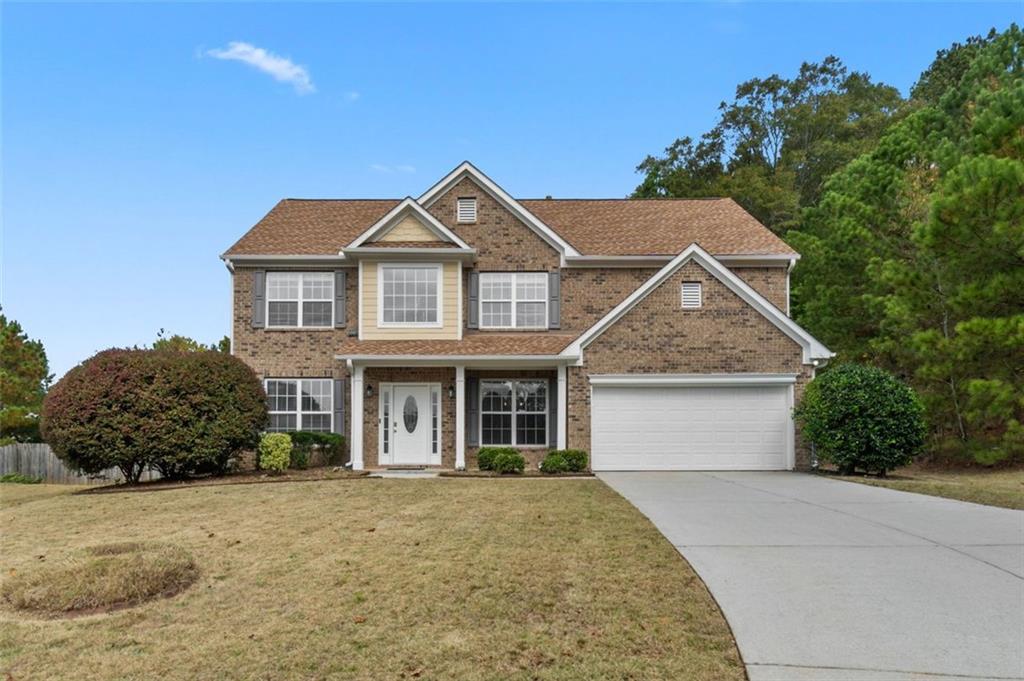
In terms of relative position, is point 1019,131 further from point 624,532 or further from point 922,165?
point 624,532

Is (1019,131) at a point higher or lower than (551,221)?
higher

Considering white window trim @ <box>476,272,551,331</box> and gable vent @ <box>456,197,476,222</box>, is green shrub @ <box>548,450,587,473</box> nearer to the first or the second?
white window trim @ <box>476,272,551,331</box>

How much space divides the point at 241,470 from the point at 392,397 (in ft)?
13.3

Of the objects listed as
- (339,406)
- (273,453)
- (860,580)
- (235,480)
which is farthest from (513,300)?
(860,580)

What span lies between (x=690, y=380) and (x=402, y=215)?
27.5ft

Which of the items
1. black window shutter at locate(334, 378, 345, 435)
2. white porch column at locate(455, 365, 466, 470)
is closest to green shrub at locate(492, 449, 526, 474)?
white porch column at locate(455, 365, 466, 470)

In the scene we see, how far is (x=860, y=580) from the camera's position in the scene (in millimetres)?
6215

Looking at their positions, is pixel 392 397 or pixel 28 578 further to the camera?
pixel 392 397

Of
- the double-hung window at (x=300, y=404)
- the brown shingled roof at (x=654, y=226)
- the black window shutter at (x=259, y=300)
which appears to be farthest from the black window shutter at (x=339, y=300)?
the brown shingled roof at (x=654, y=226)

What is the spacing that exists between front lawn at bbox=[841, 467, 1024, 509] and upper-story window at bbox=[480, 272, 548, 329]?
27.5 ft

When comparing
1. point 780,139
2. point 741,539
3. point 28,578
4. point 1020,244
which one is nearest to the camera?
point 28,578

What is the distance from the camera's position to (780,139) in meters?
42.5

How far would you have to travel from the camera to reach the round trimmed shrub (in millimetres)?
13945

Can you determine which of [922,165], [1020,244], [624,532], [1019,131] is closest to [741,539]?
[624,532]
